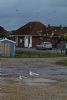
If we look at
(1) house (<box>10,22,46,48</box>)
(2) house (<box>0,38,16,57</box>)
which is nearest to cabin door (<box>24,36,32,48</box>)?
(1) house (<box>10,22,46,48</box>)

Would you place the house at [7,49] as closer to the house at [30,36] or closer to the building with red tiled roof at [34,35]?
the house at [30,36]

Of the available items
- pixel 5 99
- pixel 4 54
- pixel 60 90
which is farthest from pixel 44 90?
pixel 4 54

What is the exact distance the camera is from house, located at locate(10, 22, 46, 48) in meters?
112

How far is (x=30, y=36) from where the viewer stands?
112 meters

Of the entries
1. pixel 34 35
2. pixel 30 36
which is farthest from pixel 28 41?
pixel 34 35

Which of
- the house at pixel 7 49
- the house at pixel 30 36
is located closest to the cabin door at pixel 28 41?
the house at pixel 30 36

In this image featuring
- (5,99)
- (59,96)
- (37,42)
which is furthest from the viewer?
(37,42)

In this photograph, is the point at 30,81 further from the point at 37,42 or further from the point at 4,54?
the point at 37,42

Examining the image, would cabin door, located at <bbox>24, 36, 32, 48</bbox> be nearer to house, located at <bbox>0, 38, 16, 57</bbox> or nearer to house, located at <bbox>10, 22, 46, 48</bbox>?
house, located at <bbox>10, 22, 46, 48</bbox>

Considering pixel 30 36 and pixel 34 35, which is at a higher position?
pixel 34 35

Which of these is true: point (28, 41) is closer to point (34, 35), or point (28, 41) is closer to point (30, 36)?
point (30, 36)

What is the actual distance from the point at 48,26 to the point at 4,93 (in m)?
107

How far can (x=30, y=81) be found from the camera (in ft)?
77.5

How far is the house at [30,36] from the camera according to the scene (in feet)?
369
